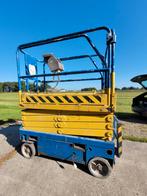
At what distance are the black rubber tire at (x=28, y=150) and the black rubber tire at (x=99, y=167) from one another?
4.61 ft

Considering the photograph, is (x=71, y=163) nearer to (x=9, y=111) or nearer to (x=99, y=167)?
(x=99, y=167)

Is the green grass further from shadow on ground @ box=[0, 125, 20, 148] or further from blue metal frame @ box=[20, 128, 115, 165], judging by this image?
blue metal frame @ box=[20, 128, 115, 165]

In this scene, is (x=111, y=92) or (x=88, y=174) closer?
(x=111, y=92)

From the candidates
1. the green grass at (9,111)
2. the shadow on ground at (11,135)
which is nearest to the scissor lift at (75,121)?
the shadow on ground at (11,135)

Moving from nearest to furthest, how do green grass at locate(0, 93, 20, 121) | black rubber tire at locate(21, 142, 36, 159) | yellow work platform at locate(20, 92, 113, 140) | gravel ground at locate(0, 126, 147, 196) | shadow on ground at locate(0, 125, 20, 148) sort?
gravel ground at locate(0, 126, 147, 196) → yellow work platform at locate(20, 92, 113, 140) → black rubber tire at locate(21, 142, 36, 159) → shadow on ground at locate(0, 125, 20, 148) → green grass at locate(0, 93, 20, 121)

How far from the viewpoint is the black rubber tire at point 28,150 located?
3.39 m

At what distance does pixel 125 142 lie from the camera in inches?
174

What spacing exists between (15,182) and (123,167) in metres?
2.17

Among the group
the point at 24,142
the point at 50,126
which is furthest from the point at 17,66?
the point at 24,142

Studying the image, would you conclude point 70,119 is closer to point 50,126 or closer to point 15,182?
point 50,126

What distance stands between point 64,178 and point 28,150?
1.24 metres

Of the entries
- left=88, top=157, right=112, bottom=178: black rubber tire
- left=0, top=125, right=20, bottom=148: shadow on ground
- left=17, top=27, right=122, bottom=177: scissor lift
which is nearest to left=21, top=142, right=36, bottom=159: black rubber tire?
left=17, top=27, right=122, bottom=177: scissor lift

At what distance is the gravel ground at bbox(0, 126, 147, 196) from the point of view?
Answer: 2352 millimetres

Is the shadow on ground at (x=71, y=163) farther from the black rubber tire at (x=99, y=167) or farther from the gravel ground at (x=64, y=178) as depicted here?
the black rubber tire at (x=99, y=167)
